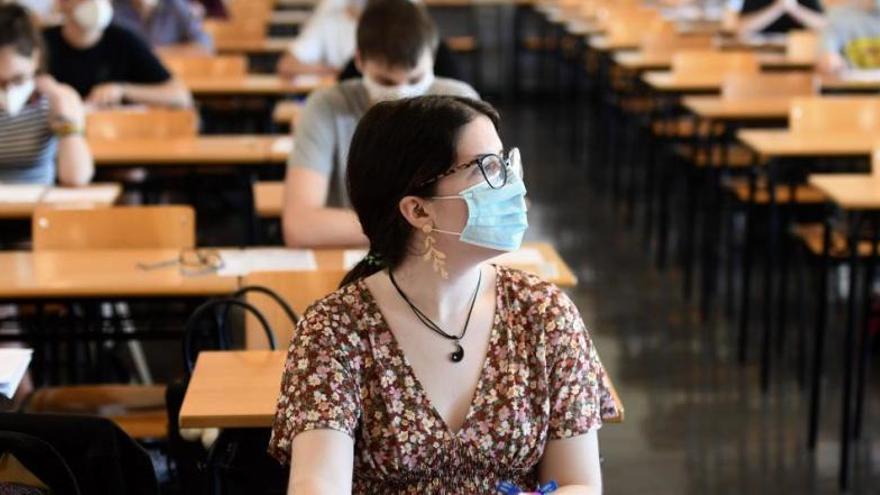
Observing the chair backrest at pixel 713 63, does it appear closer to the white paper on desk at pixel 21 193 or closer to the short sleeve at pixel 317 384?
the white paper on desk at pixel 21 193

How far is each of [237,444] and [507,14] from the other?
9391 millimetres

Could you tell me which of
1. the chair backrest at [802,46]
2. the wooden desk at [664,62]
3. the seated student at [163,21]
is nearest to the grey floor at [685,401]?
the wooden desk at [664,62]

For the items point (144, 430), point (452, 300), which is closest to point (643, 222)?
point (144, 430)

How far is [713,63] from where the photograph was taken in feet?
23.1

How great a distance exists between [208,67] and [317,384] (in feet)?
17.0

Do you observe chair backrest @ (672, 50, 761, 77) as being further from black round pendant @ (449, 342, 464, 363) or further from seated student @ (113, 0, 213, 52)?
black round pendant @ (449, 342, 464, 363)

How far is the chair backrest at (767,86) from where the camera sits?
611 cm

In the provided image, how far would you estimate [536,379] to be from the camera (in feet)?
7.25

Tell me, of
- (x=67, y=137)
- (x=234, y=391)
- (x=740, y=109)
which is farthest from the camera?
(x=740, y=109)

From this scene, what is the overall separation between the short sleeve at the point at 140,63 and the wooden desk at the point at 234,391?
3.40m

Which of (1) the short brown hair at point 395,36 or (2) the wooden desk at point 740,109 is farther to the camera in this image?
(2) the wooden desk at point 740,109

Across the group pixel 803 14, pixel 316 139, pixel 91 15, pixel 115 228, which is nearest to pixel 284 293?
pixel 316 139

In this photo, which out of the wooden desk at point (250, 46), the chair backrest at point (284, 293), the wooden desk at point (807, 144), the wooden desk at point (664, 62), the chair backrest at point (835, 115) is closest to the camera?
the chair backrest at point (284, 293)

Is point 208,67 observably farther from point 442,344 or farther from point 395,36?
point 442,344
